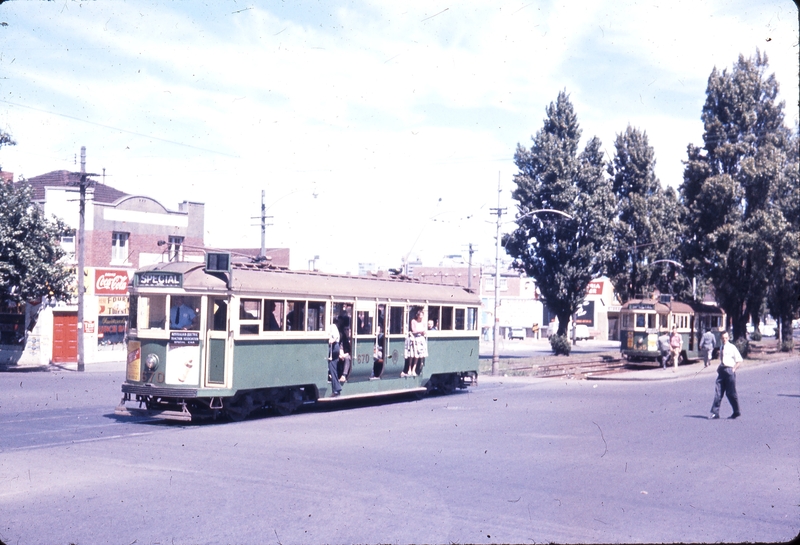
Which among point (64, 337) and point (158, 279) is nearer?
point (158, 279)

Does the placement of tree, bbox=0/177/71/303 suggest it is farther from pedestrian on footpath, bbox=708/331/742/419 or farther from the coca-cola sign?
pedestrian on footpath, bbox=708/331/742/419

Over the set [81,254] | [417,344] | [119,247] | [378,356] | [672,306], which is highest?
[119,247]

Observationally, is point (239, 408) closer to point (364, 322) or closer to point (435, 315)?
point (364, 322)

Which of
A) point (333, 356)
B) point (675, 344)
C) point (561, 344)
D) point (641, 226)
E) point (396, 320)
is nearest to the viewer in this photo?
point (333, 356)

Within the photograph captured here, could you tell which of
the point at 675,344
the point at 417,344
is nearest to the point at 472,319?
the point at 417,344

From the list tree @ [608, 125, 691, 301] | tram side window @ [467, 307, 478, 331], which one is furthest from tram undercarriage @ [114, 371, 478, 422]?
tree @ [608, 125, 691, 301]

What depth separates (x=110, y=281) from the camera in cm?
3738

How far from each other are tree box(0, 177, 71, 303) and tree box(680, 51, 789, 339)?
32.0 m

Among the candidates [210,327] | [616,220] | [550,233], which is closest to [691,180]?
[616,220]

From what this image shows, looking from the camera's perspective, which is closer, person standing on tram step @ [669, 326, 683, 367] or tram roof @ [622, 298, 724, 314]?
person standing on tram step @ [669, 326, 683, 367]

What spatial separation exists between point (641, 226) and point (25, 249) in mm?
31469

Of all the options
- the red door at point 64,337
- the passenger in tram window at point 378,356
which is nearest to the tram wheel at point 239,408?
the passenger in tram window at point 378,356

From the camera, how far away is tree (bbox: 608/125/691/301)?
45.2 metres

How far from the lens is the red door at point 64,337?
36.4 metres
